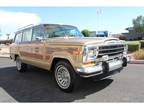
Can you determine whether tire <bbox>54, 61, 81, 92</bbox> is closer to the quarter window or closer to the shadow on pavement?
the shadow on pavement

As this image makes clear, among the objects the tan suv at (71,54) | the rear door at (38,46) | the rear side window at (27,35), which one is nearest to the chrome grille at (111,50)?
the tan suv at (71,54)

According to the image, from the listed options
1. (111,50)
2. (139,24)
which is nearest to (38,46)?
(111,50)

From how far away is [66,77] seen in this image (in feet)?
18.7

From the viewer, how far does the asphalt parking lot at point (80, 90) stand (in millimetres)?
5148

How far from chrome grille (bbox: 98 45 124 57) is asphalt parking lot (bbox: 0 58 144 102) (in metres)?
0.98

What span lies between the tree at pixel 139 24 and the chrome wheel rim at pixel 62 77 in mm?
68539

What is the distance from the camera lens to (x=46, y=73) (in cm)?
843

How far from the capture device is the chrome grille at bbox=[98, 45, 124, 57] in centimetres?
540

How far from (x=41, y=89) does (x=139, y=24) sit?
69.4m

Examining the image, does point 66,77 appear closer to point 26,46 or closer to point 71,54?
point 71,54

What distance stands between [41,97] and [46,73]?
3.09 metres

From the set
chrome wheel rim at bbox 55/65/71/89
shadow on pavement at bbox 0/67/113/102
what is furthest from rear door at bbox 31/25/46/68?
chrome wheel rim at bbox 55/65/71/89
